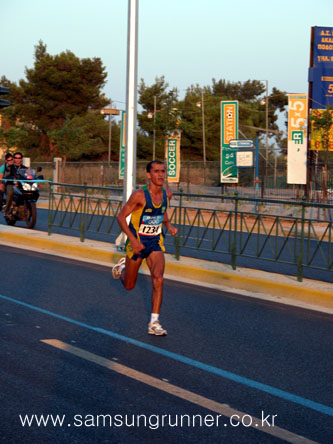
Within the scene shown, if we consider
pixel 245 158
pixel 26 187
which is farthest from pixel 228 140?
pixel 26 187

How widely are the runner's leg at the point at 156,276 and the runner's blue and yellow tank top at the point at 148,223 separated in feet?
0.21

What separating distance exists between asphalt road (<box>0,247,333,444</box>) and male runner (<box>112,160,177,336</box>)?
0.42 meters

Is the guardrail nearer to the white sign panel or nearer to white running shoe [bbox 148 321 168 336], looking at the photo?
white running shoe [bbox 148 321 168 336]

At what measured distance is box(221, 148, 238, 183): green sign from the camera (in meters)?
33.0

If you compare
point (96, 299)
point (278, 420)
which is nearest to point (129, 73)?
point (96, 299)

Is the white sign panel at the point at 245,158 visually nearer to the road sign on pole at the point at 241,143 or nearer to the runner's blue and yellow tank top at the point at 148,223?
the road sign on pole at the point at 241,143

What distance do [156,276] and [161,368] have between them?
5.12 feet

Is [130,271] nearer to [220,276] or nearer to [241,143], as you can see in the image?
[220,276]

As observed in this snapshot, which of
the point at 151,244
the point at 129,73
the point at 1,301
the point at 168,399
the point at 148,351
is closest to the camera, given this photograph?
the point at 168,399

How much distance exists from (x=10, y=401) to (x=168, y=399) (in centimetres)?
111

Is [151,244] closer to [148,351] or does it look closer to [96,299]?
[148,351]

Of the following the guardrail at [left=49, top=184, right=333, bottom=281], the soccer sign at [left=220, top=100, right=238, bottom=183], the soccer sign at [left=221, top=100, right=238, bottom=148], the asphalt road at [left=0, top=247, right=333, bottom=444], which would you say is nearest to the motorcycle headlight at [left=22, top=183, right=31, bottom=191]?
the guardrail at [left=49, top=184, right=333, bottom=281]

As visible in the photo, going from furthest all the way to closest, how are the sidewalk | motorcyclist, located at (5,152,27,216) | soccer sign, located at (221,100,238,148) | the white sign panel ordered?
soccer sign, located at (221,100,238,148) → the white sign panel → motorcyclist, located at (5,152,27,216) → the sidewalk

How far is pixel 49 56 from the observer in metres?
74.7
